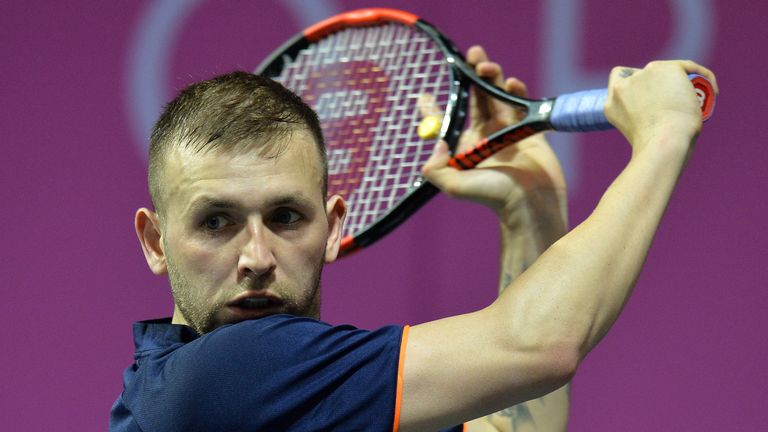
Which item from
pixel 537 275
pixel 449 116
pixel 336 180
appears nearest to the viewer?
pixel 537 275

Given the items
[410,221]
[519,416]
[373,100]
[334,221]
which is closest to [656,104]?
[334,221]

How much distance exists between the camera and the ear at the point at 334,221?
153cm

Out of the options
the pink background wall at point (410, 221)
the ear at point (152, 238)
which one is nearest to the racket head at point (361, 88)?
the pink background wall at point (410, 221)

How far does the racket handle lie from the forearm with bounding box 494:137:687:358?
29cm

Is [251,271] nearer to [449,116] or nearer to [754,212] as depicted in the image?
[449,116]

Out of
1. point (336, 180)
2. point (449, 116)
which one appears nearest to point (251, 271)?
point (449, 116)

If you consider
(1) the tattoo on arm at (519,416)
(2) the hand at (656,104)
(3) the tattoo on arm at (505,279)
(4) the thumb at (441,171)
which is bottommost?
(1) the tattoo on arm at (519,416)

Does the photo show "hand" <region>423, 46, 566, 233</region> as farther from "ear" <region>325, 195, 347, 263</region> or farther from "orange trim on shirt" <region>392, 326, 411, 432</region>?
"orange trim on shirt" <region>392, 326, 411, 432</region>

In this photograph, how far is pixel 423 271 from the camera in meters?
2.82

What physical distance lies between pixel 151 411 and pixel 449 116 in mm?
832

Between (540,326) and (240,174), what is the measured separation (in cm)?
36

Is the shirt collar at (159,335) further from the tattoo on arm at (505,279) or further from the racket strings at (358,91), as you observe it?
the racket strings at (358,91)

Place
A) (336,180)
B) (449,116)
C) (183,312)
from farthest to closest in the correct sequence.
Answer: (336,180) < (449,116) < (183,312)

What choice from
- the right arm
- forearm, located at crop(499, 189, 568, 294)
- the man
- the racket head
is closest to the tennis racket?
the racket head
